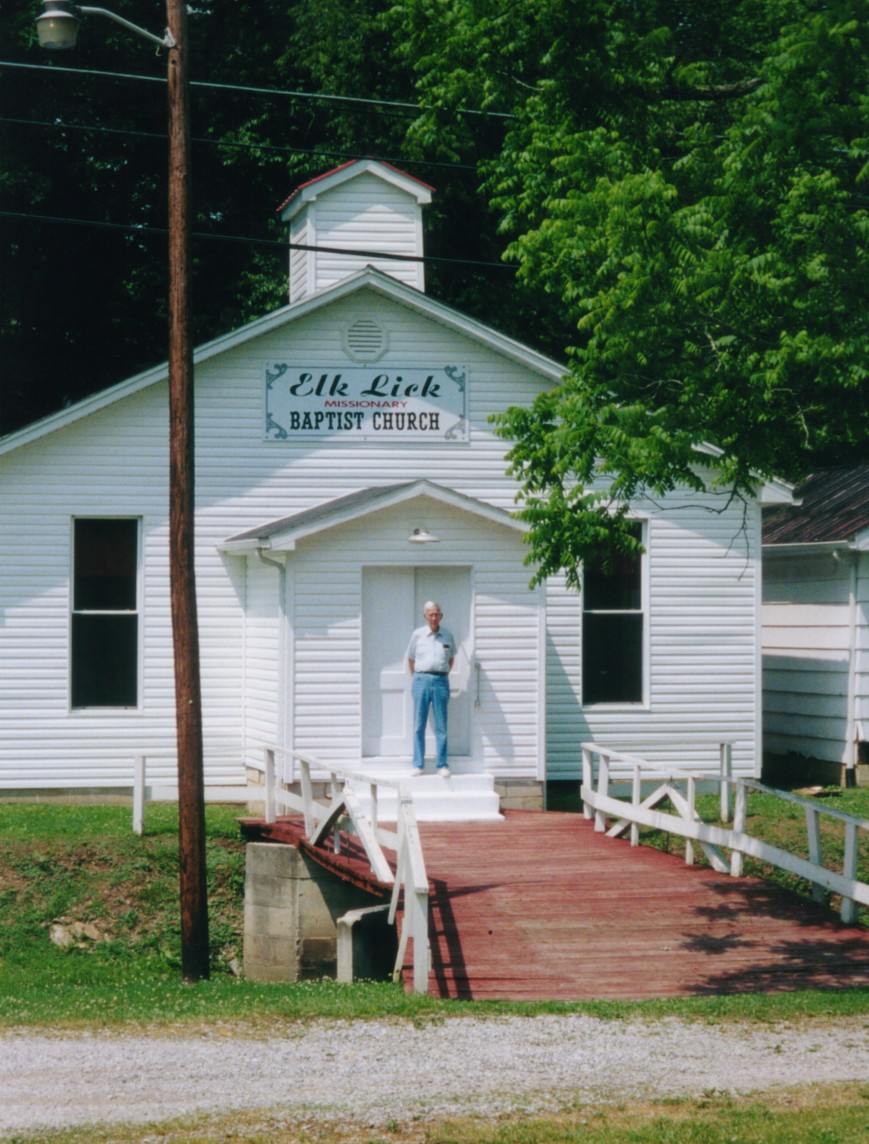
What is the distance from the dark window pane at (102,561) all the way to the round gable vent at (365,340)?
3535 mm

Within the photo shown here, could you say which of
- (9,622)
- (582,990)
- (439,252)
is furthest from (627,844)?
(439,252)

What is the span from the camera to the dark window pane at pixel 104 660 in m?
20.9

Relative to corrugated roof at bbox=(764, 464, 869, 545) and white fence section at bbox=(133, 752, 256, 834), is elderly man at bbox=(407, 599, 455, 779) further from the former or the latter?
corrugated roof at bbox=(764, 464, 869, 545)

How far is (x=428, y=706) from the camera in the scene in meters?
18.4

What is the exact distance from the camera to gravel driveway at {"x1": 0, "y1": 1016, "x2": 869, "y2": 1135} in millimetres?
9000

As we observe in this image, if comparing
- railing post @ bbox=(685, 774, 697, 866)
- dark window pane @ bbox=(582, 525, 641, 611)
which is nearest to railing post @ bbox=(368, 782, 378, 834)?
railing post @ bbox=(685, 774, 697, 866)

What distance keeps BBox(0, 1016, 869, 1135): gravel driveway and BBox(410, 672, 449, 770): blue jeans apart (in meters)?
7.20

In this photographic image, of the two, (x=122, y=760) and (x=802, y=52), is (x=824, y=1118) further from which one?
(x=122, y=760)

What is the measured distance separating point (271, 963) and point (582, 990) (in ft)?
16.4

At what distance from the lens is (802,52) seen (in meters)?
10.4

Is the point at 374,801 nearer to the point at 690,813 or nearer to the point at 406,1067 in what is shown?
the point at 690,813

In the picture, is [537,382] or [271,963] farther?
[537,382]

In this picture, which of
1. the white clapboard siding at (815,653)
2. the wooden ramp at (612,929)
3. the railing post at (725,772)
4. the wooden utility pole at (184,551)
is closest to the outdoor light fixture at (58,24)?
the wooden utility pole at (184,551)

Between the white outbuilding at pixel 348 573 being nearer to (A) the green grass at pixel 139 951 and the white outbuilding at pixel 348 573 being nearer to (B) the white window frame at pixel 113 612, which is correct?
(B) the white window frame at pixel 113 612
